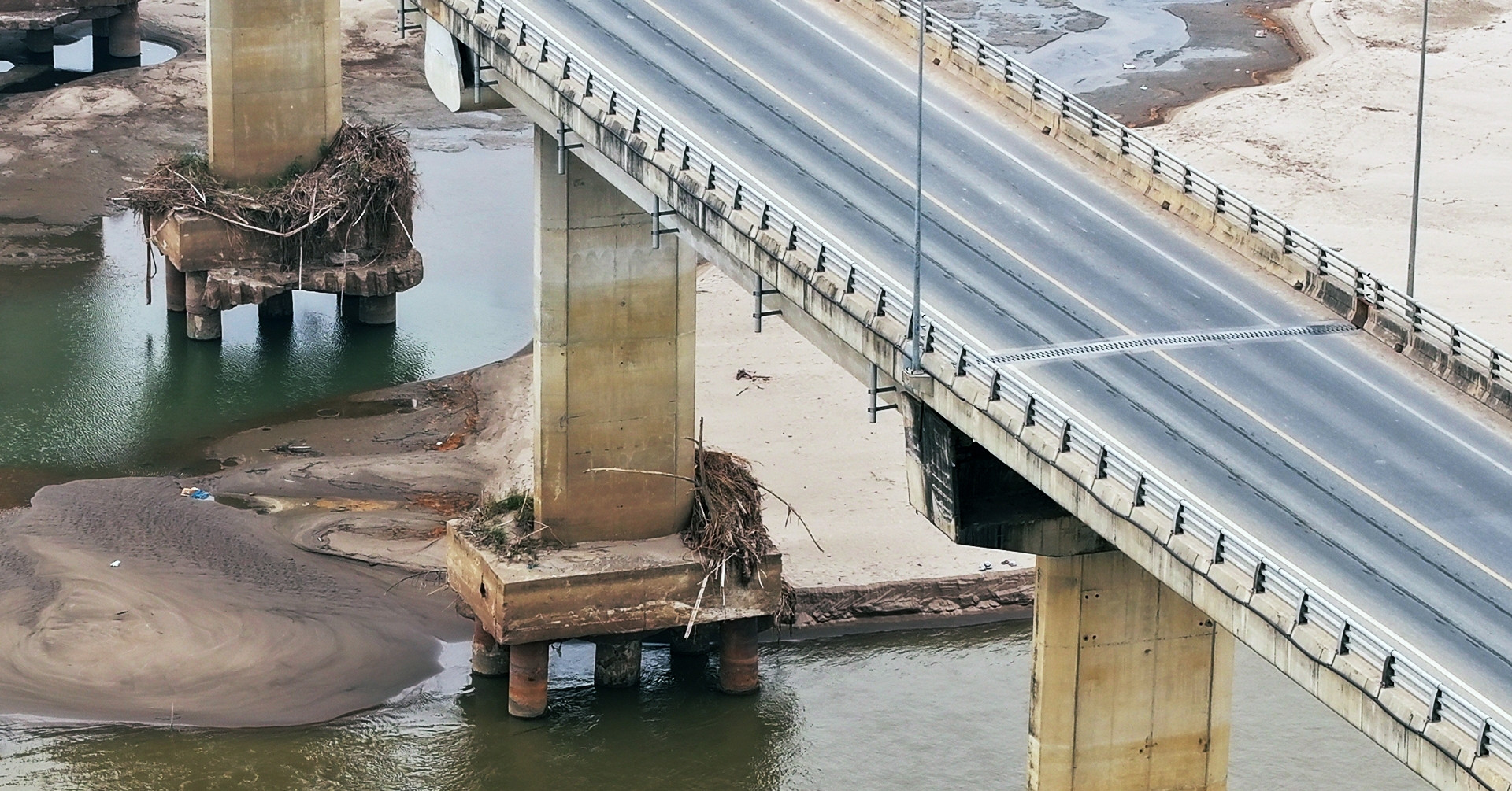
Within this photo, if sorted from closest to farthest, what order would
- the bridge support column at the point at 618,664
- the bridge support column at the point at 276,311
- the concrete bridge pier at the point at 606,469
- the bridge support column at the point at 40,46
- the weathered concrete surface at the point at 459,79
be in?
the concrete bridge pier at the point at 606,469
the bridge support column at the point at 618,664
the weathered concrete surface at the point at 459,79
the bridge support column at the point at 276,311
the bridge support column at the point at 40,46

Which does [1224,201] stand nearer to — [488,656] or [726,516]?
[726,516]

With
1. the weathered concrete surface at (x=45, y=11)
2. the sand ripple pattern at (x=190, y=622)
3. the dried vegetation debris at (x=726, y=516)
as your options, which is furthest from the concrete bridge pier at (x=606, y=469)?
the weathered concrete surface at (x=45, y=11)

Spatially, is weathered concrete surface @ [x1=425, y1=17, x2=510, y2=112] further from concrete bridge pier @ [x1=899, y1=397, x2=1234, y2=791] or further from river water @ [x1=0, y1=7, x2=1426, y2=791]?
concrete bridge pier @ [x1=899, y1=397, x2=1234, y2=791]

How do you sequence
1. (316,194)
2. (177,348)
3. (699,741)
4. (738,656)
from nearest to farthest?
(699,741) < (738,656) < (316,194) < (177,348)

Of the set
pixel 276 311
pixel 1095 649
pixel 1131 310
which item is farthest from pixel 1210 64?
pixel 1095 649

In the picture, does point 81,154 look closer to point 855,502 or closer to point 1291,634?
point 855,502

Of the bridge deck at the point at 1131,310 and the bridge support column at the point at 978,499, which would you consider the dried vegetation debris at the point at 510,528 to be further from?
the bridge support column at the point at 978,499

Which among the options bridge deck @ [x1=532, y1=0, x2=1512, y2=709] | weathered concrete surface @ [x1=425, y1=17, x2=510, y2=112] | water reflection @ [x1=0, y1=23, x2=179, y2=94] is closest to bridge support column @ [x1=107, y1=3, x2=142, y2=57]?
water reflection @ [x1=0, y1=23, x2=179, y2=94]
